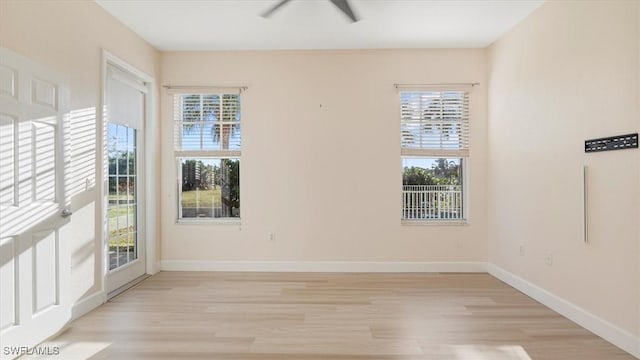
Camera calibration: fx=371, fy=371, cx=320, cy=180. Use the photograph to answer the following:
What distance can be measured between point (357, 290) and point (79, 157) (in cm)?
301

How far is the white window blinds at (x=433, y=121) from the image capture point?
488 centimetres

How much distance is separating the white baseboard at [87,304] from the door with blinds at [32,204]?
0.20 meters

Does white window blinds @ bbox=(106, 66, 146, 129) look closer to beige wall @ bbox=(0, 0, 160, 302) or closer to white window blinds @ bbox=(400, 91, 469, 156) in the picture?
beige wall @ bbox=(0, 0, 160, 302)

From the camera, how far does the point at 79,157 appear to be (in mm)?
3295

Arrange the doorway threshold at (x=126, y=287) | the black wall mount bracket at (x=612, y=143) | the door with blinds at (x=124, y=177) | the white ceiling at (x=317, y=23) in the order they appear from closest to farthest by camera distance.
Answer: the black wall mount bracket at (x=612, y=143)
the white ceiling at (x=317, y=23)
the doorway threshold at (x=126, y=287)
the door with blinds at (x=124, y=177)

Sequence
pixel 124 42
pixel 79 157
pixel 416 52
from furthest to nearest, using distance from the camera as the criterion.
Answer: pixel 416 52 → pixel 124 42 → pixel 79 157

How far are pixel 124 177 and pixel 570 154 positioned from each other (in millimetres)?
4533

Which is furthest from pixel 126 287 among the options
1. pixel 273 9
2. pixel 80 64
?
pixel 273 9

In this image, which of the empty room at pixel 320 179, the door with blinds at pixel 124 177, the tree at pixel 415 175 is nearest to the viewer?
the empty room at pixel 320 179

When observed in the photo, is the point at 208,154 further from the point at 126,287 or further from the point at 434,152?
the point at 434,152

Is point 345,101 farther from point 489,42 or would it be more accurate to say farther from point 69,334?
point 69,334

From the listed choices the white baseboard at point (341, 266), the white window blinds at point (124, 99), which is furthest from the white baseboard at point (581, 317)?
the white window blinds at point (124, 99)

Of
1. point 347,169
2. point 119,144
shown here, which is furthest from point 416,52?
point 119,144

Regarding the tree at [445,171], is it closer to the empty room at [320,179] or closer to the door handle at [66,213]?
the empty room at [320,179]
